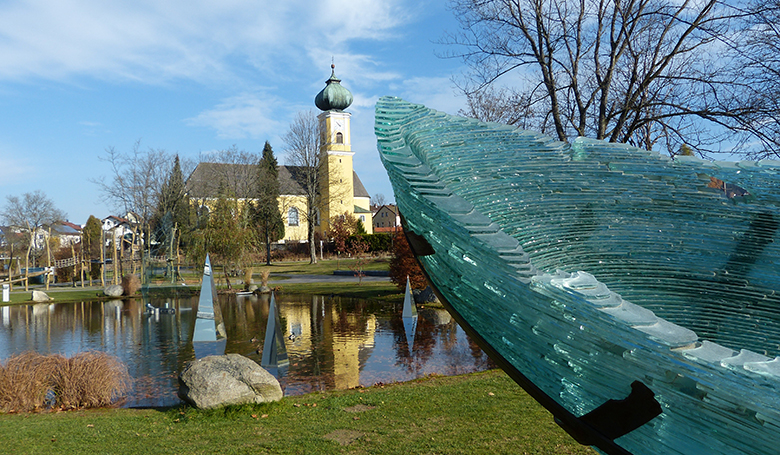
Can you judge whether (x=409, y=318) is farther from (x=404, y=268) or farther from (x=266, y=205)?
(x=266, y=205)

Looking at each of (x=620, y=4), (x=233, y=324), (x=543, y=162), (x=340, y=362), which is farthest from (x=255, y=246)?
(x=543, y=162)

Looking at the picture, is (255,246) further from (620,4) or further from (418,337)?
(620,4)

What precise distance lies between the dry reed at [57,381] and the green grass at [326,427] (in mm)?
556

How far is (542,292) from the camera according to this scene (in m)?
1.51

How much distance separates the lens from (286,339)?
1412 cm

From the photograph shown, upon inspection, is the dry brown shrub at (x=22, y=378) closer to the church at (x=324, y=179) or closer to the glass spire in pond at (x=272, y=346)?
the glass spire in pond at (x=272, y=346)

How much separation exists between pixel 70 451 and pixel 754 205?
6.73 metres

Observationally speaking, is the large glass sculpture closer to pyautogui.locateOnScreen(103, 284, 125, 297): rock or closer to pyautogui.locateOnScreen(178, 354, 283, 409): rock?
pyautogui.locateOnScreen(178, 354, 283, 409): rock

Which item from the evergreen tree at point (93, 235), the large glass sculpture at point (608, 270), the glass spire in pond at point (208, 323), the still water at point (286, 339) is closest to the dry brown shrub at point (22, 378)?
the still water at point (286, 339)

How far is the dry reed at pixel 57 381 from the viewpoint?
8.16m

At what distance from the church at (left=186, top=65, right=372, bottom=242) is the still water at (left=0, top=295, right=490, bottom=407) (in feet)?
82.2

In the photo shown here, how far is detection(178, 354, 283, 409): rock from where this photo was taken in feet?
24.7

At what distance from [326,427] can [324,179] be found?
44.6 meters

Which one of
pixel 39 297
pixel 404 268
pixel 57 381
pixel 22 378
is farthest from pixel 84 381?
pixel 39 297
